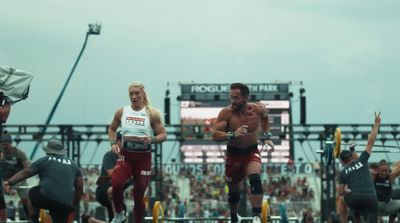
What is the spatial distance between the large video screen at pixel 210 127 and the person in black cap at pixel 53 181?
86.2 ft

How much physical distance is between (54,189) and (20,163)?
12.0 feet

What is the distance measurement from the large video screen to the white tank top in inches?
1039

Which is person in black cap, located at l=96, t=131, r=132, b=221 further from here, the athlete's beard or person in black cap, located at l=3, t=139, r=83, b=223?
the athlete's beard

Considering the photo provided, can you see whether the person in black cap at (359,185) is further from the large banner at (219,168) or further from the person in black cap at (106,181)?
the large banner at (219,168)

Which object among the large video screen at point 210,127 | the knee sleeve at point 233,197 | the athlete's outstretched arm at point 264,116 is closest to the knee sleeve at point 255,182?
the knee sleeve at point 233,197

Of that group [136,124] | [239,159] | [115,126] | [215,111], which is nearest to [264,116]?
[239,159]

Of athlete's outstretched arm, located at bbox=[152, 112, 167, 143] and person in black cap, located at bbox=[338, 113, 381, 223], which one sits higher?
athlete's outstretched arm, located at bbox=[152, 112, 167, 143]

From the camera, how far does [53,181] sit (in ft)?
42.5

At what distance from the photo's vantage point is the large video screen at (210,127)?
4050cm

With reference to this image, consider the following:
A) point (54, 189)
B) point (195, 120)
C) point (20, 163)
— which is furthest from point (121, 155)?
point (195, 120)

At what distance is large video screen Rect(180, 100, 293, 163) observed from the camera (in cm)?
4050

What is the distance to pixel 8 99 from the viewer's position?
11523 mm

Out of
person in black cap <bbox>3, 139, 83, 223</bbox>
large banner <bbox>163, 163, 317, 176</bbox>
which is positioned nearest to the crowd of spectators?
large banner <bbox>163, 163, 317, 176</bbox>

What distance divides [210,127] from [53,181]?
27.5 m
